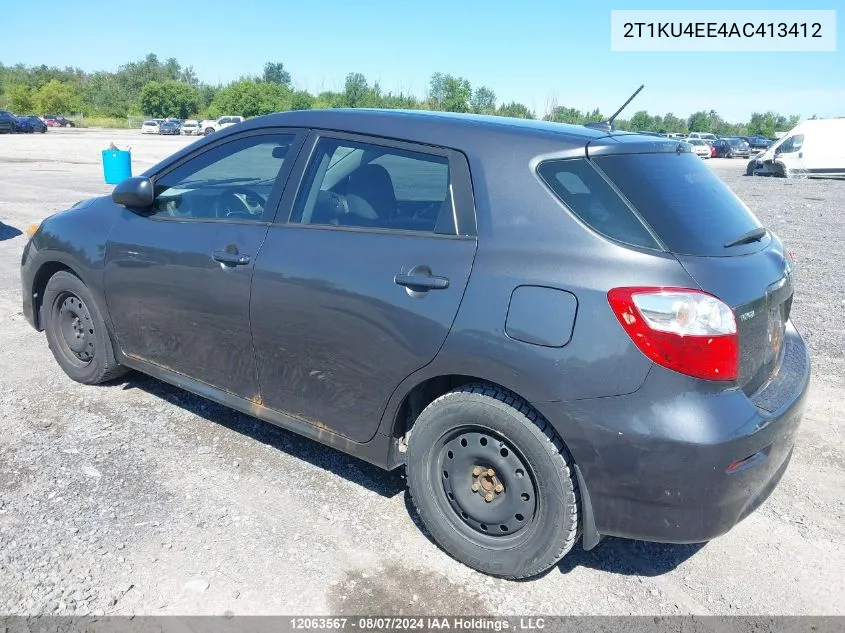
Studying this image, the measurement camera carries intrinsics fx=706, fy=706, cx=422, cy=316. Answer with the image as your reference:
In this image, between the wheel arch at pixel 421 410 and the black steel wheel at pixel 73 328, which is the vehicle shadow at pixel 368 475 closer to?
the wheel arch at pixel 421 410

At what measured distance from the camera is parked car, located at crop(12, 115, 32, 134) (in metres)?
57.5

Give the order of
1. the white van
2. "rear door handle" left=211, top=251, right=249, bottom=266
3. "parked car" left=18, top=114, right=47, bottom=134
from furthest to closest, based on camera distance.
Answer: "parked car" left=18, top=114, right=47, bottom=134, the white van, "rear door handle" left=211, top=251, right=249, bottom=266

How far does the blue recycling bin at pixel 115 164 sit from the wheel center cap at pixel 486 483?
16.5 meters

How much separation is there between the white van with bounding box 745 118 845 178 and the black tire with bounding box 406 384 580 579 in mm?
29743

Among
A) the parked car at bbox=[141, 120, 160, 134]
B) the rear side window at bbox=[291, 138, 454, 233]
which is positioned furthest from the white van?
the parked car at bbox=[141, 120, 160, 134]

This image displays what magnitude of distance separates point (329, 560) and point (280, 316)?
3.55 feet

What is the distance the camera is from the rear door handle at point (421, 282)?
9.03 feet

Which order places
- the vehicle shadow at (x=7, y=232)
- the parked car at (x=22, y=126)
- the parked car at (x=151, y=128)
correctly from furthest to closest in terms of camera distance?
the parked car at (x=151, y=128) < the parked car at (x=22, y=126) < the vehicle shadow at (x=7, y=232)

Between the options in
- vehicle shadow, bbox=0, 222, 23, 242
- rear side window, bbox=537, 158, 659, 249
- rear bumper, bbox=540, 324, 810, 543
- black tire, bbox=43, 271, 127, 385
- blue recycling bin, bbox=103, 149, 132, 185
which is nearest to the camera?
rear bumper, bbox=540, 324, 810, 543

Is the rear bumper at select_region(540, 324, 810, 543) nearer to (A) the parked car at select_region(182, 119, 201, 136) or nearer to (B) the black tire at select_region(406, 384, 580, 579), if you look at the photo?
(B) the black tire at select_region(406, 384, 580, 579)

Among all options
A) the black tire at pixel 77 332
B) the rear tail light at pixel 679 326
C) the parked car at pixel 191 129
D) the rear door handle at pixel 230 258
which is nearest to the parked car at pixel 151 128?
the parked car at pixel 191 129

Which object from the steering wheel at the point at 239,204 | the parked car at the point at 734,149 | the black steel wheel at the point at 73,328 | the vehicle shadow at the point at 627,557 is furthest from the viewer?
the parked car at the point at 734,149

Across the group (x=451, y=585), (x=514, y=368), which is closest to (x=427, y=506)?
(x=451, y=585)

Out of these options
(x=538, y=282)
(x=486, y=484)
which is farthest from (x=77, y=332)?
(x=538, y=282)
